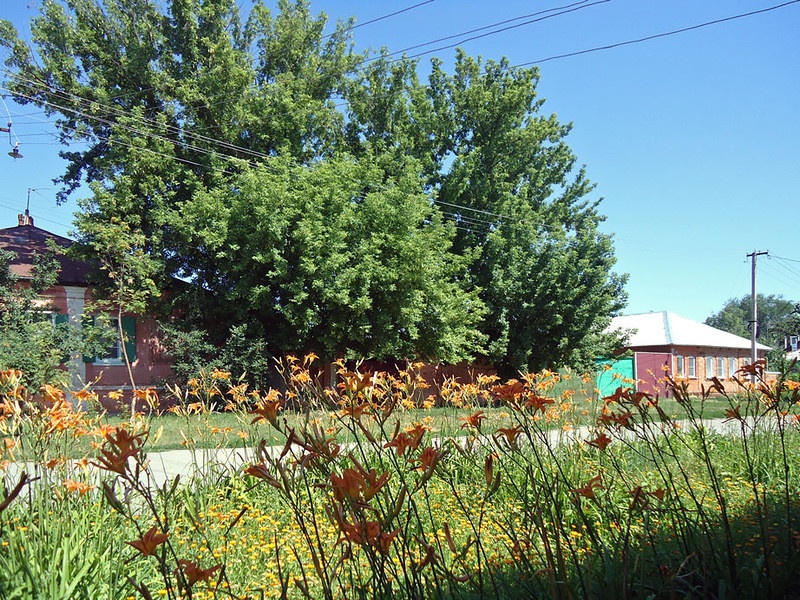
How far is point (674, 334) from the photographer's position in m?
32.1

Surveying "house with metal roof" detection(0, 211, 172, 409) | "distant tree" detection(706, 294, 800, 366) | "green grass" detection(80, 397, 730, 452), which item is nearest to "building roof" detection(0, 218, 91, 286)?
"house with metal roof" detection(0, 211, 172, 409)

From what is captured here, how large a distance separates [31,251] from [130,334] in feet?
14.1

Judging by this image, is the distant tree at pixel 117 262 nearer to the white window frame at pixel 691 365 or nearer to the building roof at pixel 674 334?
the building roof at pixel 674 334

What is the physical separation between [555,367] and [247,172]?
12303 millimetres

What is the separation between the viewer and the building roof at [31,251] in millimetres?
16312

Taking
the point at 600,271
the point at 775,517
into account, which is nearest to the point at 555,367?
the point at 600,271

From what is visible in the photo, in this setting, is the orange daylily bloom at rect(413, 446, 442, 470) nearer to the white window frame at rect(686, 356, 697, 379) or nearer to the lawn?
the lawn

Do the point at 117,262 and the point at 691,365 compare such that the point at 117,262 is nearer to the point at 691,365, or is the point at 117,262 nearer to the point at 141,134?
the point at 141,134

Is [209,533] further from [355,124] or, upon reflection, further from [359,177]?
[355,124]

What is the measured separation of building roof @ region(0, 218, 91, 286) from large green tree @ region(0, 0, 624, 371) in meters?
1.62

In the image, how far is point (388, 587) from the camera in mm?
1338

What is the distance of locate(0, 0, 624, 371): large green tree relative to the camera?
1600 cm

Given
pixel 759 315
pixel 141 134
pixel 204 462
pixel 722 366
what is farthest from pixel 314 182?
pixel 759 315

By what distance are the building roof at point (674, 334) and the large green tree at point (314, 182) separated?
1202 cm
